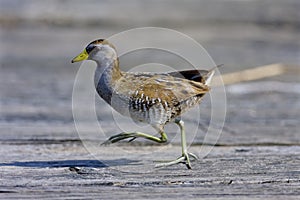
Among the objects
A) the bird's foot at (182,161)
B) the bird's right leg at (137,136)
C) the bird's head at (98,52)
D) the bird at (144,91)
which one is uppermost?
the bird's head at (98,52)

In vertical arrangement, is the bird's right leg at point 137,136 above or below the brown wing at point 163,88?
below

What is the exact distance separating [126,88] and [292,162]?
918mm

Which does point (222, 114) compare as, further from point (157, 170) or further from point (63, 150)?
point (157, 170)

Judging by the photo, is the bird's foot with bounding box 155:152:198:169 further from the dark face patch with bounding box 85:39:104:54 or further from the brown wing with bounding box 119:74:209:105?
the dark face patch with bounding box 85:39:104:54

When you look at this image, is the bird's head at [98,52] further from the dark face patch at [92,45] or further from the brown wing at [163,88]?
the brown wing at [163,88]

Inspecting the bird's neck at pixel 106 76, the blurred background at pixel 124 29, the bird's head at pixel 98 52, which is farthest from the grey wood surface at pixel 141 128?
the bird's head at pixel 98 52

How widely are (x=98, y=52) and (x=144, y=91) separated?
310mm

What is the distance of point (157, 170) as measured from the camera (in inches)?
146

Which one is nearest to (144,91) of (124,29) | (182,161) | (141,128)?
(182,161)

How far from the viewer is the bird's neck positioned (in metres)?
3.74

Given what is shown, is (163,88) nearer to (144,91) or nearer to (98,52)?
(144,91)

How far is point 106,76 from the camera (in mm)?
3766

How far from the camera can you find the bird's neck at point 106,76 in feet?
12.3

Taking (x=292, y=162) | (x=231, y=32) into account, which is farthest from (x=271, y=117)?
(x=231, y=32)
